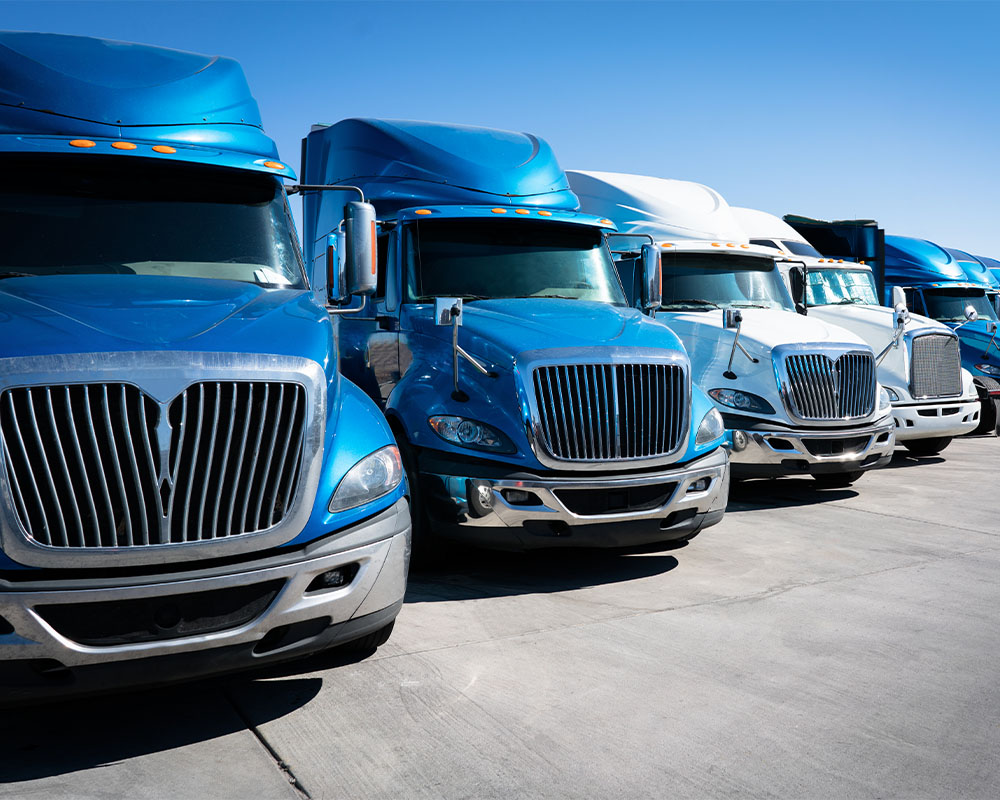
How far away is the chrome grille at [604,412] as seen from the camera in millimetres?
5809

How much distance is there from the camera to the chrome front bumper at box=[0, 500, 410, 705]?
126 inches

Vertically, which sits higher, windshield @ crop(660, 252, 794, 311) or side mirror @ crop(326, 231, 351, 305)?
side mirror @ crop(326, 231, 351, 305)

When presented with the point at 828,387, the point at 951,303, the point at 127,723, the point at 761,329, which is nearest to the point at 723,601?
the point at 127,723

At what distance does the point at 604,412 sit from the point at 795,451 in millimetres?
3272

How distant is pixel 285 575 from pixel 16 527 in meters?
0.94

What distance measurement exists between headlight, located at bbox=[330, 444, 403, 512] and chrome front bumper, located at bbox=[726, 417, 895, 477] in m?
5.13

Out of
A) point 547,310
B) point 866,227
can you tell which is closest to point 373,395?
point 547,310

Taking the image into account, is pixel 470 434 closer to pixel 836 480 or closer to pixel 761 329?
pixel 761 329

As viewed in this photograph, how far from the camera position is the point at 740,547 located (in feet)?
23.1

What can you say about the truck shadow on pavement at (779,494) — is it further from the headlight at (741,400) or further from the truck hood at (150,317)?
the truck hood at (150,317)

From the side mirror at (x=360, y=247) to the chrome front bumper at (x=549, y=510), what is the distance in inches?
50.8

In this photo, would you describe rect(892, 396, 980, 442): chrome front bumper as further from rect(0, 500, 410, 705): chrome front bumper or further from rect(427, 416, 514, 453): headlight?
rect(0, 500, 410, 705): chrome front bumper

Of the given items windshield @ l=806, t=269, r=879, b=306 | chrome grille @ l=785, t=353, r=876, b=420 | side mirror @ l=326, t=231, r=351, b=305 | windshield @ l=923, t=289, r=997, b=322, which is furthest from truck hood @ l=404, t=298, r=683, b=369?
windshield @ l=923, t=289, r=997, b=322

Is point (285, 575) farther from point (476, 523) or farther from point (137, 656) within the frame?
point (476, 523)
